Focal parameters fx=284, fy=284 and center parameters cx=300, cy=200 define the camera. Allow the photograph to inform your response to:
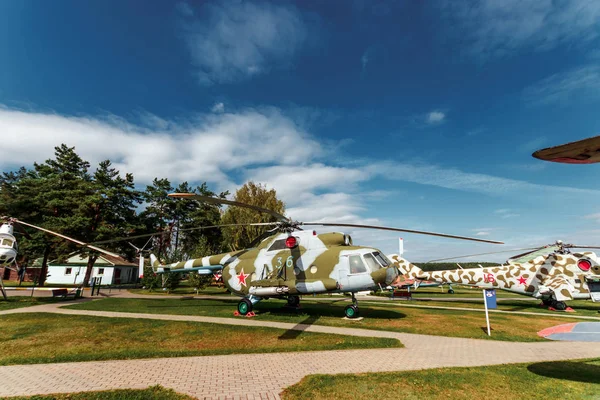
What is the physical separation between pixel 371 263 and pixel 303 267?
3381 millimetres

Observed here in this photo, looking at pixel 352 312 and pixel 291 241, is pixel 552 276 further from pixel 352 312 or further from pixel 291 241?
pixel 291 241

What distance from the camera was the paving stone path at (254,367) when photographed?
623cm

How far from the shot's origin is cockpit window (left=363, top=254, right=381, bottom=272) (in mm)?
13213

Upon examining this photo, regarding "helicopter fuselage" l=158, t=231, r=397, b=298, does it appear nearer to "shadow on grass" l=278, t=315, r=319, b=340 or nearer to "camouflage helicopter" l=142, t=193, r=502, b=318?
"camouflage helicopter" l=142, t=193, r=502, b=318

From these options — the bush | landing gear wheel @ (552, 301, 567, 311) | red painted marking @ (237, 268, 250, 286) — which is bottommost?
landing gear wheel @ (552, 301, 567, 311)

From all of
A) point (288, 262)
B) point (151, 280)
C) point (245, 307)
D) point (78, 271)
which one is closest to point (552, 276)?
point (288, 262)

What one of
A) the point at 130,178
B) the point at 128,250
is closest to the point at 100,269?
the point at 128,250

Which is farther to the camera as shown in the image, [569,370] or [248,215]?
[248,215]

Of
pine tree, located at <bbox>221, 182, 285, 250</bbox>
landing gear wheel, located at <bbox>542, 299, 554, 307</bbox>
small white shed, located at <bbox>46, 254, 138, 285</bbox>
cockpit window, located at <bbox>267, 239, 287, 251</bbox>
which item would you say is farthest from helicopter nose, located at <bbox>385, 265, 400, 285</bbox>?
small white shed, located at <bbox>46, 254, 138, 285</bbox>

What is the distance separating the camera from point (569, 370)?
7750 mm

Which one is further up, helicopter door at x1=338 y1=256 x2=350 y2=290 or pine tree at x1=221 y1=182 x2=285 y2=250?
pine tree at x1=221 y1=182 x2=285 y2=250

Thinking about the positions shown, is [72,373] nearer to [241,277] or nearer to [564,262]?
[241,277]

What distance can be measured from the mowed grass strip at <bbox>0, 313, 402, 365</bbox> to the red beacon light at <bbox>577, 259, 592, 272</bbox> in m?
18.7

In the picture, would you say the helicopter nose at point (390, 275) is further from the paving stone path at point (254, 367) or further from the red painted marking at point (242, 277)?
the red painted marking at point (242, 277)
